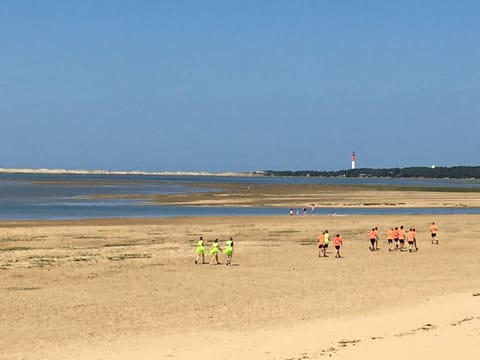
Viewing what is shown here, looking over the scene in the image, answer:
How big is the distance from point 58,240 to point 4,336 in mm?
21765

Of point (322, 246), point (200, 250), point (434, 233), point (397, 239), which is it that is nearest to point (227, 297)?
point (200, 250)

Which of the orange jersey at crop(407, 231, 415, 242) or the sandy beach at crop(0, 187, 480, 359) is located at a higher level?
the orange jersey at crop(407, 231, 415, 242)

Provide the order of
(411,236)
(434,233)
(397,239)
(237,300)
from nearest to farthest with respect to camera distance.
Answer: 1. (237,300)
2. (411,236)
3. (397,239)
4. (434,233)

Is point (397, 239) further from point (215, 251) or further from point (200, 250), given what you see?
point (200, 250)

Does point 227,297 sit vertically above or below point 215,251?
below

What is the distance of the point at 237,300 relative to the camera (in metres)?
20.7

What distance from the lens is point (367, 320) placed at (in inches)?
690

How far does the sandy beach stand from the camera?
14.8 meters

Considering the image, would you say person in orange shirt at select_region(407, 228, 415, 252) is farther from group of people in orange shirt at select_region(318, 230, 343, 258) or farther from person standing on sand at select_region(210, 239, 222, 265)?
person standing on sand at select_region(210, 239, 222, 265)

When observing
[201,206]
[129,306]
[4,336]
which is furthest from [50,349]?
[201,206]

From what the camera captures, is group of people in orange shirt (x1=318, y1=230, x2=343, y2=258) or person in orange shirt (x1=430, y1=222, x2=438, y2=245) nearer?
group of people in orange shirt (x1=318, y1=230, x2=343, y2=258)

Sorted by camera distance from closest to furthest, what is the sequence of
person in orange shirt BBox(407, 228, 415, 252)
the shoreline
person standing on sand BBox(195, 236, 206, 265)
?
the shoreline
person standing on sand BBox(195, 236, 206, 265)
person in orange shirt BBox(407, 228, 415, 252)

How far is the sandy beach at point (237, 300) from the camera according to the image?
48.7 feet

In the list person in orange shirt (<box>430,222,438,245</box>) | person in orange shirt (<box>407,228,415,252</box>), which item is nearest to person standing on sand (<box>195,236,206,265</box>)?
person in orange shirt (<box>407,228,415,252</box>)
